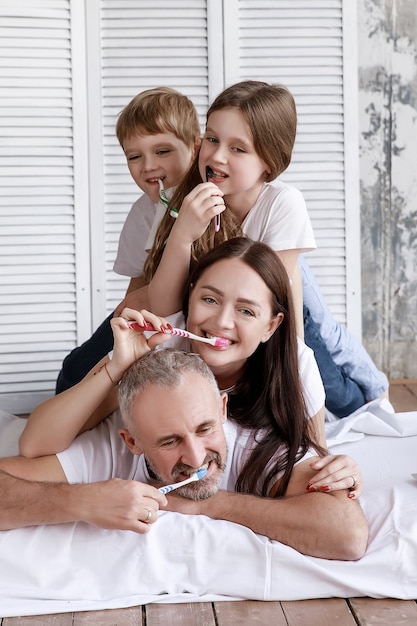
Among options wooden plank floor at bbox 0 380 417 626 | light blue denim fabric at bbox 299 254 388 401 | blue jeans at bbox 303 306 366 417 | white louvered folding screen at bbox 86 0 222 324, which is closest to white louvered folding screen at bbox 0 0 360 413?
white louvered folding screen at bbox 86 0 222 324

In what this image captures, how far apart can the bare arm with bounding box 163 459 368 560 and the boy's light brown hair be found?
3.98 feet

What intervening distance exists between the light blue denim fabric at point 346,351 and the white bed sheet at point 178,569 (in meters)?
1.25

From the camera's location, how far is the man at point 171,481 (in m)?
2.10

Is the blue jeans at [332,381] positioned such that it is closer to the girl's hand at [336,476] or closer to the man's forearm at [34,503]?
the girl's hand at [336,476]

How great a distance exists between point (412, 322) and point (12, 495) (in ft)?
9.19

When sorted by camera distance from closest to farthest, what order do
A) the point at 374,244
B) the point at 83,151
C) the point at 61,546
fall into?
the point at 61,546 < the point at 83,151 < the point at 374,244

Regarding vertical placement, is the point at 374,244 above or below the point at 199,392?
above

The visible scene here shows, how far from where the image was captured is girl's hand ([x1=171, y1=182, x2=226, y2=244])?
246cm

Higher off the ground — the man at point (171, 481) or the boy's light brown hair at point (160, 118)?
the boy's light brown hair at point (160, 118)

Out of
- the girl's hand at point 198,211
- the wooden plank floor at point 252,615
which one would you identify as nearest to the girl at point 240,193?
the girl's hand at point 198,211

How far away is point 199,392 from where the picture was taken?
221cm

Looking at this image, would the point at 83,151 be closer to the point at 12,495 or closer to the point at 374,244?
the point at 374,244

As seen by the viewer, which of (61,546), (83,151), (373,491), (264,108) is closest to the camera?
(61,546)

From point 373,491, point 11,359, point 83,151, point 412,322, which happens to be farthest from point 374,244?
point 373,491
